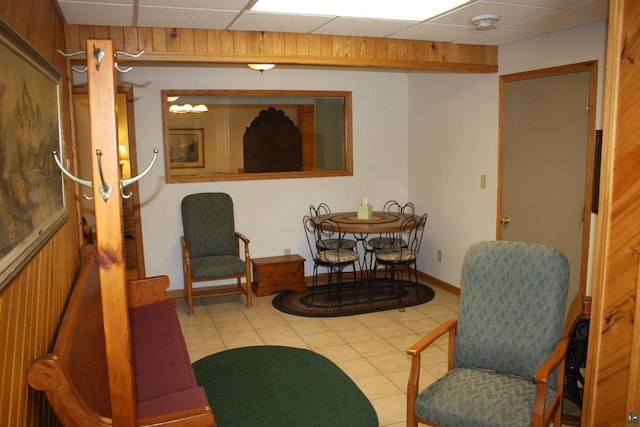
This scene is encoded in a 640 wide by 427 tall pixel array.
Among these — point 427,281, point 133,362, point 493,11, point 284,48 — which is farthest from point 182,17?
point 427,281

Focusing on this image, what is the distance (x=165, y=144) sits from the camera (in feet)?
17.8

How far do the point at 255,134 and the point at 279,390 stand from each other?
3.13 meters

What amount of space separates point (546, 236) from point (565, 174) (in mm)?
537

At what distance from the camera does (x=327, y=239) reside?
5867mm

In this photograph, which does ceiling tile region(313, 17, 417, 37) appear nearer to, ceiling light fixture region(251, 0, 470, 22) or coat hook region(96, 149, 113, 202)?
ceiling light fixture region(251, 0, 470, 22)

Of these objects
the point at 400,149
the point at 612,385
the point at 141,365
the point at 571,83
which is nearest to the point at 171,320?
the point at 141,365

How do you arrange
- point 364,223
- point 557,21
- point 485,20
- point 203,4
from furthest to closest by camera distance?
1. point 364,223
2. point 557,21
3. point 485,20
4. point 203,4

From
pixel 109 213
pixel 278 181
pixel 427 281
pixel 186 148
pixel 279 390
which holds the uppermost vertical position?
pixel 186 148

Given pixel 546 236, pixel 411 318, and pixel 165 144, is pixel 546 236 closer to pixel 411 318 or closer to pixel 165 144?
pixel 411 318

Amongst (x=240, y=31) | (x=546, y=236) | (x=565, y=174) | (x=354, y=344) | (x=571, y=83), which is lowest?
(x=354, y=344)

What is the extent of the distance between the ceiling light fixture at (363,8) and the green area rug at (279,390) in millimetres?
2418

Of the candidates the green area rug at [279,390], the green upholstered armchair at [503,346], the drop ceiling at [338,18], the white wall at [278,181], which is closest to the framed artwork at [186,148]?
the white wall at [278,181]

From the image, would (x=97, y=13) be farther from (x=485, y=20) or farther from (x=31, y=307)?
(x=485, y=20)

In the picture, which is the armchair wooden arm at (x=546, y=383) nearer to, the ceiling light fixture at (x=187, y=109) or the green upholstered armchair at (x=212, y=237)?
the green upholstered armchair at (x=212, y=237)
